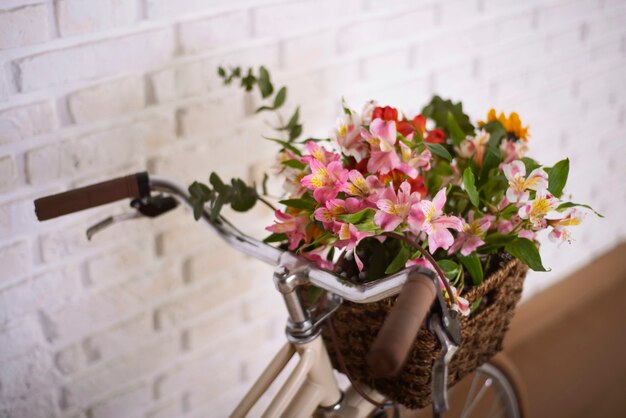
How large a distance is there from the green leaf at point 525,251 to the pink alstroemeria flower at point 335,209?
0.68 ft

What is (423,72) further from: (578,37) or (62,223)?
(62,223)

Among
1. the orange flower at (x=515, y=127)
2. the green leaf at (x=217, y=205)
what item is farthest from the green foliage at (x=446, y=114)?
the green leaf at (x=217, y=205)

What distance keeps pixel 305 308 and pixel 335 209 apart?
169 millimetres

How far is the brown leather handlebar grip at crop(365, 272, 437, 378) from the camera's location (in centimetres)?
60

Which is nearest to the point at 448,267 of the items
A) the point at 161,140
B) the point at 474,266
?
the point at 474,266

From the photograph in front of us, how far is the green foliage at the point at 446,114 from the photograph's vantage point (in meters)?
1.04

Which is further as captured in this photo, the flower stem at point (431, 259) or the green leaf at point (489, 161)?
the green leaf at point (489, 161)

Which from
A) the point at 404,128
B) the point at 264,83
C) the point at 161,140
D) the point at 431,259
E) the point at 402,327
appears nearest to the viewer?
the point at 402,327

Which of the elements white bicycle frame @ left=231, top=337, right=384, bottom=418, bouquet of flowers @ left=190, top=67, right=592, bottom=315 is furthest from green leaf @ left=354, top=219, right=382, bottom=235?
white bicycle frame @ left=231, top=337, right=384, bottom=418

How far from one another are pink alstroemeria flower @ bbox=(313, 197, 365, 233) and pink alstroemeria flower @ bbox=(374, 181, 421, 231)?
4cm

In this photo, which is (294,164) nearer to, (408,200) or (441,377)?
(408,200)

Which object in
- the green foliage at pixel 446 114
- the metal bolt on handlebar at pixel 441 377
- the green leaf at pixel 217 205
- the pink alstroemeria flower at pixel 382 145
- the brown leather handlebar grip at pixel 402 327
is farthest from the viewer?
the green foliage at pixel 446 114

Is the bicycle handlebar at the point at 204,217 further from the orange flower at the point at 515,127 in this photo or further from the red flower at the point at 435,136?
the orange flower at the point at 515,127

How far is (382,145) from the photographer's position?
2.69 feet
